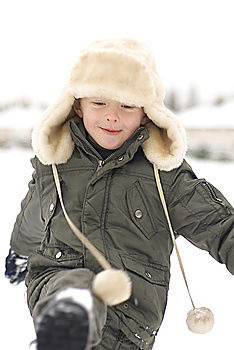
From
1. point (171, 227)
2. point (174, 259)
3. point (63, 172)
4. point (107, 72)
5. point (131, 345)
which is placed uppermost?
point (107, 72)

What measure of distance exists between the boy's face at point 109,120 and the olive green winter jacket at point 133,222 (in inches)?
0.7

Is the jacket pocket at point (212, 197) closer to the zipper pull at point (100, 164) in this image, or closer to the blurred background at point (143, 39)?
the zipper pull at point (100, 164)

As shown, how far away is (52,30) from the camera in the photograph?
2734 millimetres

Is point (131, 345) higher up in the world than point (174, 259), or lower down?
higher up

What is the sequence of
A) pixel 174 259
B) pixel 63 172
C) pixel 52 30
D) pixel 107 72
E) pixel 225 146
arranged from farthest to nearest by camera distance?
pixel 52 30 < pixel 225 146 < pixel 174 259 < pixel 63 172 < pixel 107 72

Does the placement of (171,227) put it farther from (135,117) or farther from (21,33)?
(21,33)


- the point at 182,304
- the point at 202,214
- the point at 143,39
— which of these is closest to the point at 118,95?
the point at 202,214

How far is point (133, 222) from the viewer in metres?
1.11

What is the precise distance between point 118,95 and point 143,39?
154 cm

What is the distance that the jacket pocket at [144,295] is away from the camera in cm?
107

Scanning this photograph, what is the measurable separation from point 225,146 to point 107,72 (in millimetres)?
1548

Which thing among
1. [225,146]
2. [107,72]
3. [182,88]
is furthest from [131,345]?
[182,88]

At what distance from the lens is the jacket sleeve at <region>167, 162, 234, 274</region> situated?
1.07 m

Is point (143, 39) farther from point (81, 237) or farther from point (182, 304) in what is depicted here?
point (81, 237)
